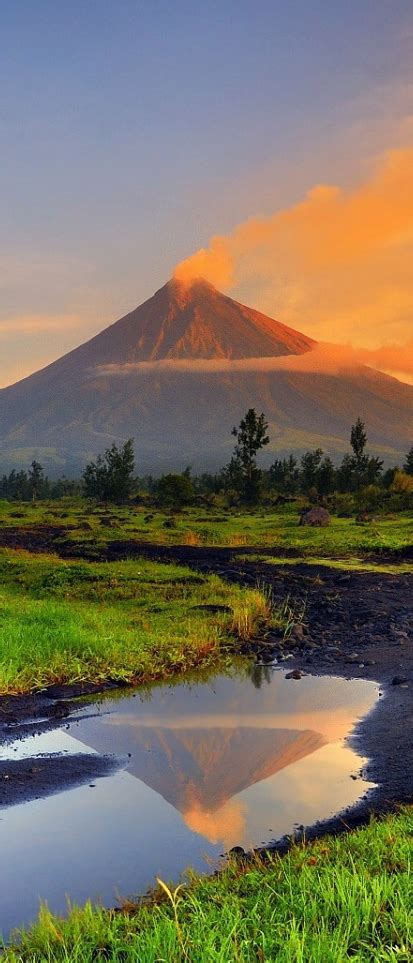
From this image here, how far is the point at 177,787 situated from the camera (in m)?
10.3

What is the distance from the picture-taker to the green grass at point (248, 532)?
119 ft

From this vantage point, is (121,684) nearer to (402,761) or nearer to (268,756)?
(268,756)

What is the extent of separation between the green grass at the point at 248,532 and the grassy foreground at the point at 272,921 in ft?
90.8

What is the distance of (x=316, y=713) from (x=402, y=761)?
2.96 metres

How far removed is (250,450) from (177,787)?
69850 mm

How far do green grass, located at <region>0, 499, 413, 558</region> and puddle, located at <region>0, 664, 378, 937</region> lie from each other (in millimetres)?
20269

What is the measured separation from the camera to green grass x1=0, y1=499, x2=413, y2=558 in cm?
3622

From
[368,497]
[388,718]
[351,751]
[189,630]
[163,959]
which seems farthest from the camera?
[368,497]

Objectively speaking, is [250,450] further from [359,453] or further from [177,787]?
[177,787]

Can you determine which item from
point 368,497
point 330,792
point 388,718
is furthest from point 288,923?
point 368,497

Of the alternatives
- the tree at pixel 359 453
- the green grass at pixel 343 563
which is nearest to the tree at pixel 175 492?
the tree at pixel 359 453

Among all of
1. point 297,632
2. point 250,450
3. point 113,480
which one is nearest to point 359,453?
point 250,450

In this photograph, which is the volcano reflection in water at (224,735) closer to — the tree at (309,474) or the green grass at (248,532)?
the green grass at (248,532)

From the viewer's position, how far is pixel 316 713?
13.6 metres
